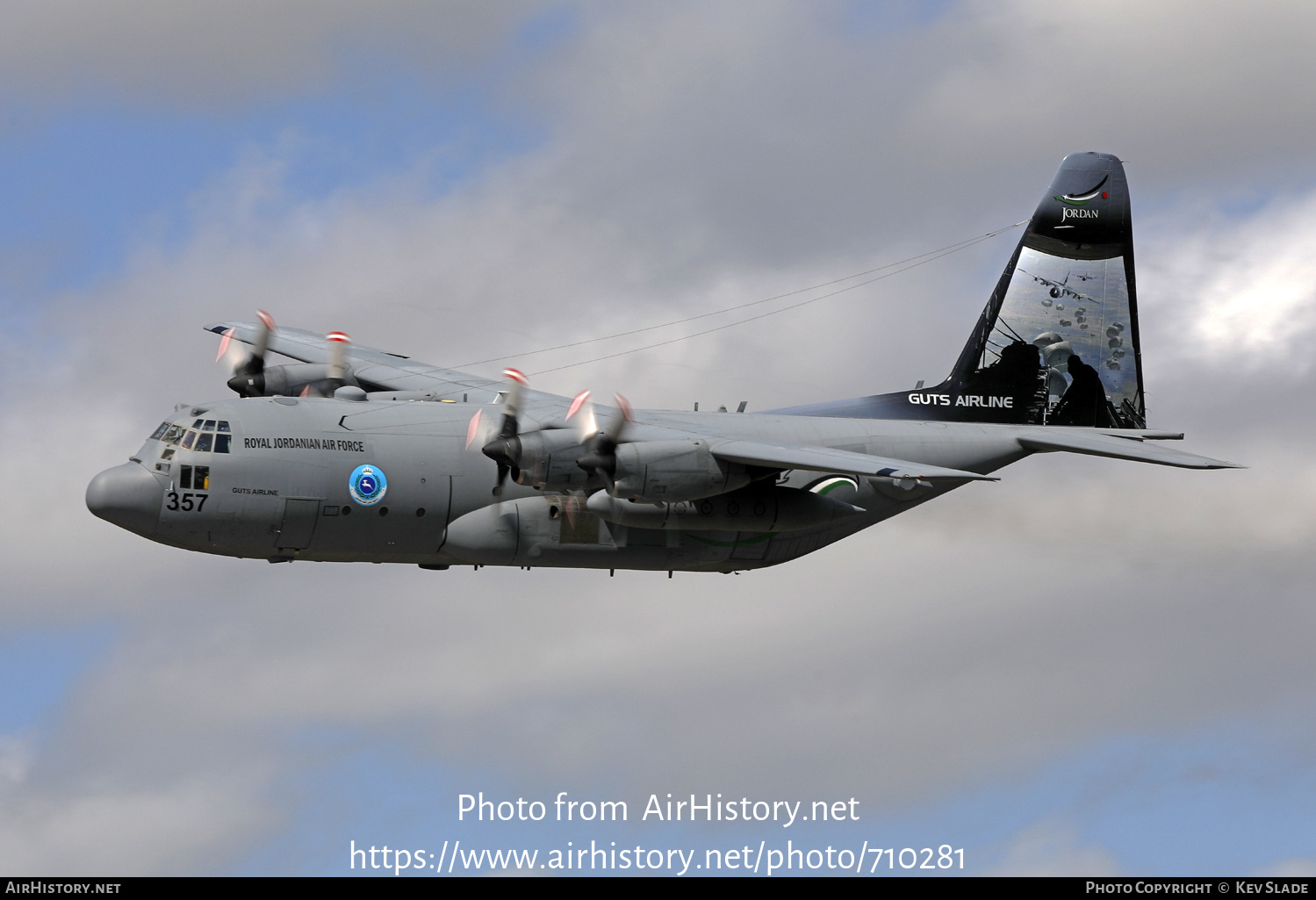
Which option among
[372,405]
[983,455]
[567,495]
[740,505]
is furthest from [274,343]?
[983,455]

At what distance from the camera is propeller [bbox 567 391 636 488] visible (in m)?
26.6

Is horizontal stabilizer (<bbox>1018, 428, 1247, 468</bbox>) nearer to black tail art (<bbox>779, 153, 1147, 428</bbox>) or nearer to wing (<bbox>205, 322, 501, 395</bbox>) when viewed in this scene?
black tail art (<bbox>779, 153, 1147, 428</bbox>)

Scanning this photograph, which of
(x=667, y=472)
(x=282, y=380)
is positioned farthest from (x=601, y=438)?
(x=282, y=380)

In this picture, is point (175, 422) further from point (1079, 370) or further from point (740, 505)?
point (1079, 370)

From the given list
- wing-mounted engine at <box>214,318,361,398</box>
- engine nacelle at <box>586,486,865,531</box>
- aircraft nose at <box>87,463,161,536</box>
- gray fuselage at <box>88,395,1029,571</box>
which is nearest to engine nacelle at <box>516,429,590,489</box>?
gray fuselage at <box>88,395,1029,571</box>

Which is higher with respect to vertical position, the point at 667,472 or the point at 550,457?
the point at 550,457

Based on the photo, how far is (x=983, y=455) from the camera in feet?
104

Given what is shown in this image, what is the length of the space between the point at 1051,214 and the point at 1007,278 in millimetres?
1691

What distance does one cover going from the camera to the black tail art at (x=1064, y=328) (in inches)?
1321

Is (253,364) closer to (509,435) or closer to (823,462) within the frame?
(509,435)

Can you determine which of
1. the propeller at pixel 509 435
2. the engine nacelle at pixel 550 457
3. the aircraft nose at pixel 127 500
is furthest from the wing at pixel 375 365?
the aircraft nose at pixel 127 500

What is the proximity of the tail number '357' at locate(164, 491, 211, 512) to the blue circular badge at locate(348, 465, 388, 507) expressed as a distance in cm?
242

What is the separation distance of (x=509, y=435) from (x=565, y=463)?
3.45ft

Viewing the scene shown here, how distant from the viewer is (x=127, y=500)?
26688 mm
